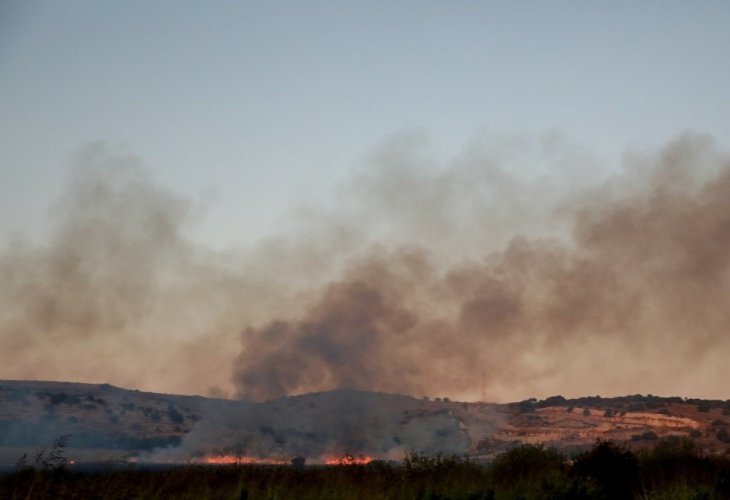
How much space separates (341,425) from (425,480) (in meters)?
64.5

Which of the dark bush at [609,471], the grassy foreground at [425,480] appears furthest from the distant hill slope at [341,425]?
the dark bush at [609,471]

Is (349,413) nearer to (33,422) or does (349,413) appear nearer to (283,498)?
(33,422)

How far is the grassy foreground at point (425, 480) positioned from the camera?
1955 cm

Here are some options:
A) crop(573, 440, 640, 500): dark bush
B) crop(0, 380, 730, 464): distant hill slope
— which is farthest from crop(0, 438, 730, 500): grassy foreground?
crop(0, 380, 730, 464): distant hill slope

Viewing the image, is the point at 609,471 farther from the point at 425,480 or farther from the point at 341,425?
the point at 341,425

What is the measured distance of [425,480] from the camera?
85.8ft

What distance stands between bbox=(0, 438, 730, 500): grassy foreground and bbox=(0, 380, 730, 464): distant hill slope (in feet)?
134

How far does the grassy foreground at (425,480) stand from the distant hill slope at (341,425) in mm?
40880

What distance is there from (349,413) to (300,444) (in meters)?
9.51

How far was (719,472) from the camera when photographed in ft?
105

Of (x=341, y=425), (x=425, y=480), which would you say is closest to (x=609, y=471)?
(x=425, y=480)

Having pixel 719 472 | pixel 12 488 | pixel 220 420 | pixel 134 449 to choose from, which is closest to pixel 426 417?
pixel 220 420

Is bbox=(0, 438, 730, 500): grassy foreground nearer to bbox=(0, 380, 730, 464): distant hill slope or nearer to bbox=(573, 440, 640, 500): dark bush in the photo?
bbox=(573, 440, 640, 500): dark bush

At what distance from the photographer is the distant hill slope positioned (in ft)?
264
